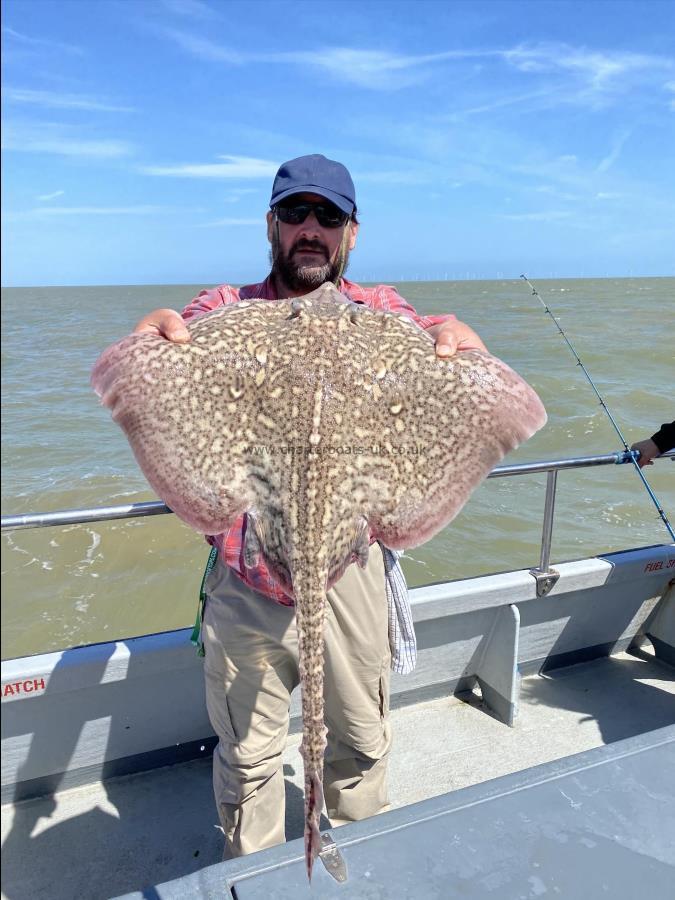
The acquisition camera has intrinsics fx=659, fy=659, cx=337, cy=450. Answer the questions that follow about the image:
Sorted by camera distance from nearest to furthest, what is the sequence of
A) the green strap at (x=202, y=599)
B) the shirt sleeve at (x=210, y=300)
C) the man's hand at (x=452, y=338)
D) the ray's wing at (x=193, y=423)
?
the ray's wing at (x=193, y=423), the man's hand at (x=452, y=338), the shirt sleeve at (x=210, y=300), the green strap at (x=202, y=599)

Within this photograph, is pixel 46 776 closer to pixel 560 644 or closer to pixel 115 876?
pixel 115 876

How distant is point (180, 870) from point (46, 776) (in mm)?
786

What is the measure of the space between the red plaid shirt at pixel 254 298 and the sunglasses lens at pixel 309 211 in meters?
0.24

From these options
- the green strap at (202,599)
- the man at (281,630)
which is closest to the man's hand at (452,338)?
the man at (281,630)

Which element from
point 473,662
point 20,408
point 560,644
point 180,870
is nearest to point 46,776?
point 180,870

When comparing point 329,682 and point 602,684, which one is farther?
point 602,684

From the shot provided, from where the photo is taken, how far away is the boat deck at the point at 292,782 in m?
2.93

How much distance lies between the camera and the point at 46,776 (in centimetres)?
315

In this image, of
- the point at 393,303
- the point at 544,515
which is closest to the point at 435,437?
the point at 393,303

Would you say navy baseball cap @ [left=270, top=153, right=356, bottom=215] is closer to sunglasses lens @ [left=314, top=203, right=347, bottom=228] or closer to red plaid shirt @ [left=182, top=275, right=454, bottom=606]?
sunglasses lens @ [left=314, top=203, right=347, bottom=228]

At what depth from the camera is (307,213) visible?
2.36 m

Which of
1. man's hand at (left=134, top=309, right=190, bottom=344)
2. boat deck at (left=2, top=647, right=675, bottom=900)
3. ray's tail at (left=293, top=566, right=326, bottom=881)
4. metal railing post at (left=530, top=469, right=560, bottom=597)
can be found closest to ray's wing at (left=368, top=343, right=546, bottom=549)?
ray's tail at (left=293, top=566, right=326, bottom=881)

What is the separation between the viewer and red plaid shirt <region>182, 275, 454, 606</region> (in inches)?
86.1

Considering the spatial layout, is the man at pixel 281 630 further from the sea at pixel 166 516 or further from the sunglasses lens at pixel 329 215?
the sea at pixel 166 516
